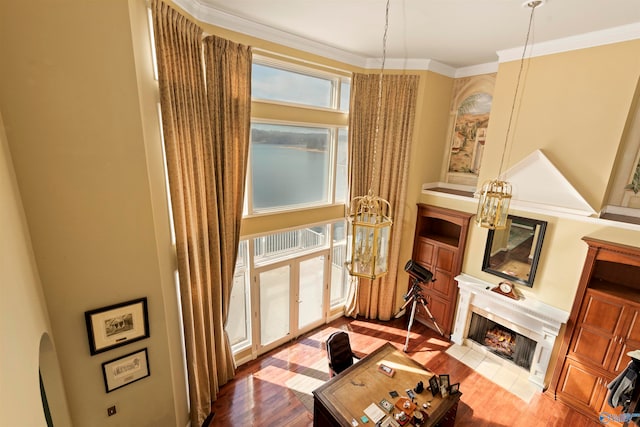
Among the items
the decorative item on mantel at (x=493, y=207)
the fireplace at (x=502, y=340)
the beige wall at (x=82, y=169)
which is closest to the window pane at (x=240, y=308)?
the beige wall at (x=82, y=169)

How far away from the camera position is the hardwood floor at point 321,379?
4207 mm

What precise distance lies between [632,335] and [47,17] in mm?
7227

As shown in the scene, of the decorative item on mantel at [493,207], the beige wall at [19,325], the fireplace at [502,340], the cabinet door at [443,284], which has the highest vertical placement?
the decorative item on mantel at [493,207]

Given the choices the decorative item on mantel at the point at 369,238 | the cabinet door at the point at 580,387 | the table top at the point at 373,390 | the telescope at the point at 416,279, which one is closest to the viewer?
the decorative item on mantel at the point at 369,238

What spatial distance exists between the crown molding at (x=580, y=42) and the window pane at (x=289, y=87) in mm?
3001

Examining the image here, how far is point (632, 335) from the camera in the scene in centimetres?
384

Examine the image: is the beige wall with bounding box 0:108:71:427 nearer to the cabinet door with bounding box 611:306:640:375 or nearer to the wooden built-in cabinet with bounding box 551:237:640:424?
the wooden built-in cabinet with bounding box 551:237:640:424

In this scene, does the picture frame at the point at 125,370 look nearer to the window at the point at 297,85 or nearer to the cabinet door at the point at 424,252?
the window at the point at 297,85

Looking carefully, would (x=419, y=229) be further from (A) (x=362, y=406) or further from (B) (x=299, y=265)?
(A) (x=362, y=406)

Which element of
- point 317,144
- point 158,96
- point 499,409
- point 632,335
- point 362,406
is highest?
point 158,96

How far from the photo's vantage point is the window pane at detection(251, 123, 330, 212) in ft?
15.3

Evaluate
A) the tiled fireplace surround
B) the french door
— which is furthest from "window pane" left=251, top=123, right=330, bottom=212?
the tiled fireplace surround

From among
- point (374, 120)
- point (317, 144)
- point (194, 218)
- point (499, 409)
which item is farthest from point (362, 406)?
point (374, 120)

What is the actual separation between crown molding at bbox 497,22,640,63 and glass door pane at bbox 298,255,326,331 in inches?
190
